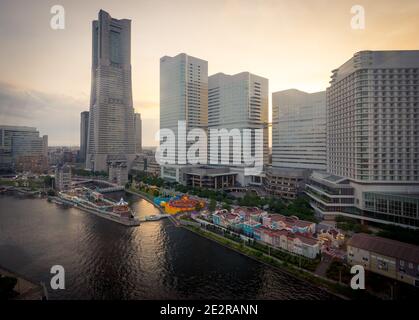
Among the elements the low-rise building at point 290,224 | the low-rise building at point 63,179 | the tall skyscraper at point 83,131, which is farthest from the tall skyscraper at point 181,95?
the tall skyscraper at point 83,131

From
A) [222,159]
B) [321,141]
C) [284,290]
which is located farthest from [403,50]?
[222,159]

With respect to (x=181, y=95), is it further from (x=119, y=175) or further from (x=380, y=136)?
(x=380, y=136)

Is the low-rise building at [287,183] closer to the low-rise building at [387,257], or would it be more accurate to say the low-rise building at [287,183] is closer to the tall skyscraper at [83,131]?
the low-rise building at [387,257]

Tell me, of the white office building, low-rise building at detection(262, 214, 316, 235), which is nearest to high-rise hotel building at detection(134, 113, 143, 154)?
the white office building
